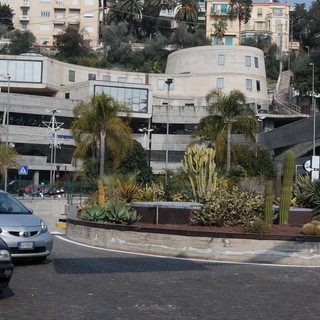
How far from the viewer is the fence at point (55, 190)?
141ft

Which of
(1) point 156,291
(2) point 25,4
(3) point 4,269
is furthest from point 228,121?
(2) point 25,4

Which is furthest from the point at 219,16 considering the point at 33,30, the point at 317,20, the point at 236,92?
the point at 236,92

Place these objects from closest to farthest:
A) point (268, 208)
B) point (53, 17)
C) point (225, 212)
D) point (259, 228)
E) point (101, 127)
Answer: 1. point (259, 228)
2. point (225, 212)
3. point (268, 208)
4. point (101, 127)
5. point (53, 17)

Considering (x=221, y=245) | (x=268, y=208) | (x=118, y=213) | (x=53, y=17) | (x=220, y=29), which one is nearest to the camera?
(x=221, y=245)

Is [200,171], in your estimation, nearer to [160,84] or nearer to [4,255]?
[4,255]

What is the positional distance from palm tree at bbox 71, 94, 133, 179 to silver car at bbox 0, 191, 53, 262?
85.5ft

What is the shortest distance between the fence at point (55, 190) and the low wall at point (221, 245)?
2456cm

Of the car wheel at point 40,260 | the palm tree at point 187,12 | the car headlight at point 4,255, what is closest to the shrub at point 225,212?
the car wheel at point 40,260

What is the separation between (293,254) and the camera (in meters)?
15.3

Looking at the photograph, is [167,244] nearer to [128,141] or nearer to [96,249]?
[96,249]

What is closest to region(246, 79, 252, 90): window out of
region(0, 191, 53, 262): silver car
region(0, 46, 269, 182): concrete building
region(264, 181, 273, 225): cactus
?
region(0, 46, 269, 182): concrete building

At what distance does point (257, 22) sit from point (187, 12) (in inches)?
655

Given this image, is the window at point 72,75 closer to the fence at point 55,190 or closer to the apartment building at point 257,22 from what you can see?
the fence at point 55,190

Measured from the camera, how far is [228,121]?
141 feet
